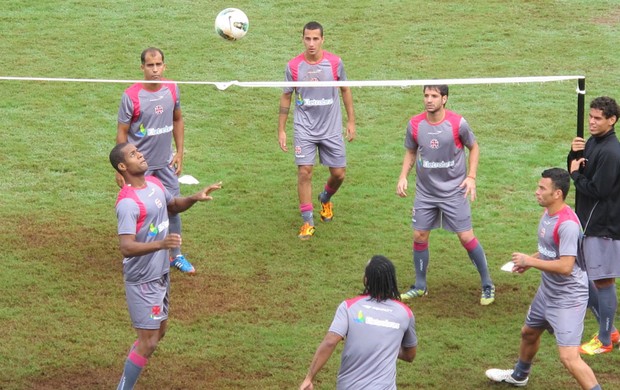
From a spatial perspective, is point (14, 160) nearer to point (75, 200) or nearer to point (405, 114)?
point (75, 200)

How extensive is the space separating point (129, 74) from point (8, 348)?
351 inches

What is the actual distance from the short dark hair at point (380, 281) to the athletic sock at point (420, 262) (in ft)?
12.9

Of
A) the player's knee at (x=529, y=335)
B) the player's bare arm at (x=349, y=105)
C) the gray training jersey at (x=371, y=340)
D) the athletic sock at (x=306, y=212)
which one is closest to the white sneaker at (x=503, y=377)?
the player's knee at (x=529, y=335)

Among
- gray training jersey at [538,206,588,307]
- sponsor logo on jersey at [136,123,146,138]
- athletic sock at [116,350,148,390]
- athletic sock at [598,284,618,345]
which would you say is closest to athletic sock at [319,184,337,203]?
sponsor logo on jersey at [136,123,146,138]

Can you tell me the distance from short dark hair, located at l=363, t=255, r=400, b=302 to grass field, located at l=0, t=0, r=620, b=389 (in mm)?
2293

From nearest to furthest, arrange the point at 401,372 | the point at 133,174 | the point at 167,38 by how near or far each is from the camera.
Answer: the point at 133,174, the point at 401,372, the point at 167,38

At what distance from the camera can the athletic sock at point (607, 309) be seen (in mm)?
11008

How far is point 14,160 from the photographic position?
16578mm

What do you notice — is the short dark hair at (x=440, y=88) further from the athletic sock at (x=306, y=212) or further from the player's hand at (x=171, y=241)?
the player's hand at (x=171, y=241)

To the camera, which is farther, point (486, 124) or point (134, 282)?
point (486, 124)

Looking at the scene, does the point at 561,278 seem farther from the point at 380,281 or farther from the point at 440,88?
the point at 440,88

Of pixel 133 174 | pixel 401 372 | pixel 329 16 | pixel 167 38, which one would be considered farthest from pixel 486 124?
pixel 133 174

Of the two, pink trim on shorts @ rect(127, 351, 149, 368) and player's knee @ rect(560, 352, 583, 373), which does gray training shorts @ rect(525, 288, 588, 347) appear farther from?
pink trim on shorts @ rect(127, 351, 149, 368)

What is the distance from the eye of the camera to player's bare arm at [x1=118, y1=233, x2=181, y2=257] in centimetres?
943
